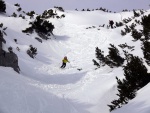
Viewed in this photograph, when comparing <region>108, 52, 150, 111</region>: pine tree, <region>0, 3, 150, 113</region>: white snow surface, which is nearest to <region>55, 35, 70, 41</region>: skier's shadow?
<region>0, 3, 150, 113</region>: white snow surface

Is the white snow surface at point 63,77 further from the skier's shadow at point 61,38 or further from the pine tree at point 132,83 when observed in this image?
the pine tree at point 132,83

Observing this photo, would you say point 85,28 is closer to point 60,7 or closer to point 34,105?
point 60,7

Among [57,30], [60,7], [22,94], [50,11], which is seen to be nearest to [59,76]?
[22,94]

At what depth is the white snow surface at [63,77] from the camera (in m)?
6.54

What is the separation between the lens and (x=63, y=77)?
13461 millimetres

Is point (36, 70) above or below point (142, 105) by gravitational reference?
above

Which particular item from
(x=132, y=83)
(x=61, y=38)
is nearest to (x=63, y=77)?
(x=132, y=83)

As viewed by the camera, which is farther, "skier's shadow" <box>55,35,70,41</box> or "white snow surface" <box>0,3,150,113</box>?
"skier's shadow" <box>55,35,70,41</box>

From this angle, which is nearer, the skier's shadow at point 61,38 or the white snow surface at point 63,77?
the white snow surface at point 63,77

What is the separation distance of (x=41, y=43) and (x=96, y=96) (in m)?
13.0

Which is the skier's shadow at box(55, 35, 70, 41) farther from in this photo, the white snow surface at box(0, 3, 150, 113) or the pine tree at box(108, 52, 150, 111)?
the pine tree at box(108, 52, 150, 111)

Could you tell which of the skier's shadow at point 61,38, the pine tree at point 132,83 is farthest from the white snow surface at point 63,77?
the pine tree at point 132,83

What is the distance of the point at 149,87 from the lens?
20.4ft

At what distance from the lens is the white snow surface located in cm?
654
